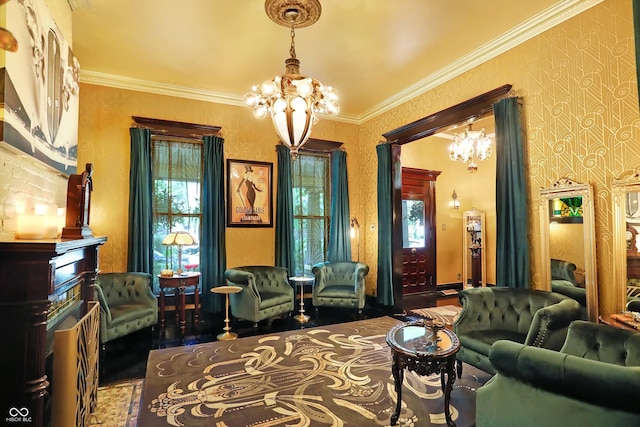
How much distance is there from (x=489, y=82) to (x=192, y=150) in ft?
14.6

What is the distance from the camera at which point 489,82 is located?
4266 mm

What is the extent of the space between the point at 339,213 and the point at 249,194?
1.73m

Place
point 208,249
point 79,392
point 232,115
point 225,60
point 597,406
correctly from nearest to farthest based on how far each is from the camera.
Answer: point 597,406 < point 79,392 < point 225,60 < point 208,249 < point 232,115

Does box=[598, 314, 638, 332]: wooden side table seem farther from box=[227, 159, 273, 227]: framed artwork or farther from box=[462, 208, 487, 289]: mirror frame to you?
box=[462, 208, 487, 289]: mirror frame

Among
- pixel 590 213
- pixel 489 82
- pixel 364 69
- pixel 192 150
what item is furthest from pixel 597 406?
pixel 192 150

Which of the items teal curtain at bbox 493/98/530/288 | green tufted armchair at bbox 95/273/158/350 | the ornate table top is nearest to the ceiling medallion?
teal curtain at bbox 493/98/530/288

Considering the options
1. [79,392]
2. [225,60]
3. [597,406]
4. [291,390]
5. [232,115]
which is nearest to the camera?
[597,406]

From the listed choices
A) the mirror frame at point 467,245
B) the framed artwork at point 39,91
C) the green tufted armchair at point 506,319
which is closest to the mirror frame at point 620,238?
the green tufted armchair at point 506,319

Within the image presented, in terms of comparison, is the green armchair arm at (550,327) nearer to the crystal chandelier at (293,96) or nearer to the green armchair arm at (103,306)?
the crystal chandelier at (293,96)

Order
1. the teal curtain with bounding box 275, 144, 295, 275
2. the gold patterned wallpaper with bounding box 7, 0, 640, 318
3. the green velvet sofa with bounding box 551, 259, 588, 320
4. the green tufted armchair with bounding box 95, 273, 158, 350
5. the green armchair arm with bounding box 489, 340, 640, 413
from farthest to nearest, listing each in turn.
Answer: the teal curtain with bounding box 275, 144, 295, 275 → the green tufted armchair with bounding box 95, 273, 158, 350 → the green velvet sofa with bounding box 551, 259, 588, 320 → the gold patterned wallpaper with bounding box 7, 0, 640, 318 → the green armchair arm with bounding box 489, 340, 640, 413

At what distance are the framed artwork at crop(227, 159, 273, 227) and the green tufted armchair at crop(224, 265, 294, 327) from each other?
852 mm

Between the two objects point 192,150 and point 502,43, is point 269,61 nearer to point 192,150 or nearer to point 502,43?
point 192,150

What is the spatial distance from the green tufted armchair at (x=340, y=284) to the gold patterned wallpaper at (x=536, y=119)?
3.27 feet

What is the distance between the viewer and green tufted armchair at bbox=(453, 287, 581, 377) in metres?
2.75
